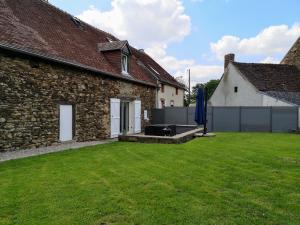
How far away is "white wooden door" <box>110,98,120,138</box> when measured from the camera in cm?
1483

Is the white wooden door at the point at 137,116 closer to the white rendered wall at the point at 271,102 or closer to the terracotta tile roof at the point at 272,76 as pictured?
the white rendered wall at the point at 271,102

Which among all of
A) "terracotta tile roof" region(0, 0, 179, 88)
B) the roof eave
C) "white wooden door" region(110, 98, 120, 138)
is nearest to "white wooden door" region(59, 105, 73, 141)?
the roof eave

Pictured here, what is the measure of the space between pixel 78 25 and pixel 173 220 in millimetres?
15471

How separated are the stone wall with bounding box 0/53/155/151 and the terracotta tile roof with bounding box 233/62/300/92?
1342 centimetres

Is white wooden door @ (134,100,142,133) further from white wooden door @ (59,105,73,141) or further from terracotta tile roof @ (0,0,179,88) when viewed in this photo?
white wooden door @ (59,105,73,141)

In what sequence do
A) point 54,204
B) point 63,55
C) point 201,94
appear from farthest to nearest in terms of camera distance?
1. point 201,94
2. point 63,55
3. point 54,204

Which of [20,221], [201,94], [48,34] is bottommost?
[20,221]

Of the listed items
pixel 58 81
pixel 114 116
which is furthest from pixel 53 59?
pixel 114 116

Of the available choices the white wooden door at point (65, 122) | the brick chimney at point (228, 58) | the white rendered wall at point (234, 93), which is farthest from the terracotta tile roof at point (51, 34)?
the brick chimney at point (228, 58)

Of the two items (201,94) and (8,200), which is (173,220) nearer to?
(8,200)

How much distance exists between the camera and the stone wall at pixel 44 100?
935 cm

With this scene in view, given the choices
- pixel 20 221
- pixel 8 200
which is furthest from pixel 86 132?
pixel 20 221

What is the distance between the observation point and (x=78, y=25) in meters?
17.1

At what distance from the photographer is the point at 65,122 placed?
11836 mm
